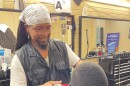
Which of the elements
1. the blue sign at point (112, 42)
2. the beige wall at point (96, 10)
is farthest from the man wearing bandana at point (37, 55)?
the blue sign at point (112, 42)

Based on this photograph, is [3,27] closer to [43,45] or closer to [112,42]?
[43,45]

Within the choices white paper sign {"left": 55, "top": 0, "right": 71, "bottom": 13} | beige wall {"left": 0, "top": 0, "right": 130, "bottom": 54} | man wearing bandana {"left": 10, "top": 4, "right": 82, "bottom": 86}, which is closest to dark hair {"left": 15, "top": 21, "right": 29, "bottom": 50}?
man wearing bandana {"left": 10, "top": 4, "right": 82, "bottom": 86}

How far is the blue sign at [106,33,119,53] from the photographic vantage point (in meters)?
3.37

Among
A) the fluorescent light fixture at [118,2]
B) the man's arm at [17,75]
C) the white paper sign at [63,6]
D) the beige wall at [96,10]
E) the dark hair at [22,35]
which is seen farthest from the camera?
the fluorescent light fixture at [118,2]

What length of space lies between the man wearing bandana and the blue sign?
77.8 inches

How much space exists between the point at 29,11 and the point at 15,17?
84cm

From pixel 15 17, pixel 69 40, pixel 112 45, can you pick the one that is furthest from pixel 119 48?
pixel 15 17

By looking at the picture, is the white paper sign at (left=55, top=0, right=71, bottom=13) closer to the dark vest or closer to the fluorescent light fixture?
the fluorescent light fixture

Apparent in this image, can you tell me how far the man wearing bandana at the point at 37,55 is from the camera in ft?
4.32

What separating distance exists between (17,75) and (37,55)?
19cm

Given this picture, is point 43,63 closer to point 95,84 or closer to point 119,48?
point 95,84

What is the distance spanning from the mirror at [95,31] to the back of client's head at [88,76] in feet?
7.34

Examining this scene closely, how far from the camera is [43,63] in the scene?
1383 millimetres

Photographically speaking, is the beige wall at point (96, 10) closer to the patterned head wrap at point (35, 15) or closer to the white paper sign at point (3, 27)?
the white paper sign at point (3, 27)
